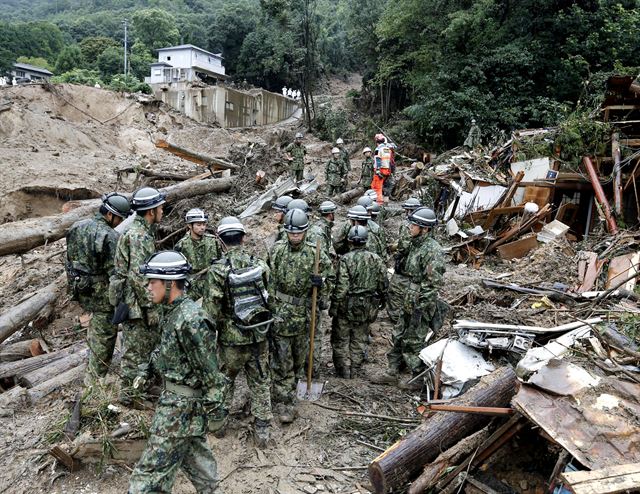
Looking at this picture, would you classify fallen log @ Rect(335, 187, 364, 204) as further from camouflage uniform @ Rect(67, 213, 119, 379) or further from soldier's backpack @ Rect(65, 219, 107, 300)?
soldier's backpack @ Rect(65, 219, 107, 300)

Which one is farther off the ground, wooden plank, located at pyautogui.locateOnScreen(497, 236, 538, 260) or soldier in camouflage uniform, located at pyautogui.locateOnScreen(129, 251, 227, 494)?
soldier in camouflage uniform, located at pyautogui.locateOnScreen(129, 251, 227, 494)

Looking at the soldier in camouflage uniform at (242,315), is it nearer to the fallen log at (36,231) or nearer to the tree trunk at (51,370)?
the tree trunk at (51,370)

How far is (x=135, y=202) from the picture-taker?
4.71 meters

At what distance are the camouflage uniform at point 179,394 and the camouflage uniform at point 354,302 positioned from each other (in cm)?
255

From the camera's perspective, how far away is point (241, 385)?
568 centimetres

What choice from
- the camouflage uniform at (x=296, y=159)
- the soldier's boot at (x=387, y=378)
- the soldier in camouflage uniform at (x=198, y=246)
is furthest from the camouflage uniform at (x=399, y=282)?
the camouflage uniform at (x=296, y=159)

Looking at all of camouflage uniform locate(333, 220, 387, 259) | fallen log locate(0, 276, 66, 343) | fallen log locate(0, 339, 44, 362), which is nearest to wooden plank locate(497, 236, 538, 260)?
camouflage uniform locate(333, 220, 387, 259)

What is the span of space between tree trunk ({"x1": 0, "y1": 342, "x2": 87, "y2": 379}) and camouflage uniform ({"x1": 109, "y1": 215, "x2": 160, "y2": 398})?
2.12 meters

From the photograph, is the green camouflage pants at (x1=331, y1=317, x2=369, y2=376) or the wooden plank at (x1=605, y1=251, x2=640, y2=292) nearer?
the green camouflage pants at (x1=331, y1=317, x2=369, y2=376)

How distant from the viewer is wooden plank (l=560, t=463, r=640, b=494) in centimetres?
256

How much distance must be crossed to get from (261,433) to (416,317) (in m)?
2.24

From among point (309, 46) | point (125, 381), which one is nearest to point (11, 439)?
point (125, 381)

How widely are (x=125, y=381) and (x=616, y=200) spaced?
31.1 ft

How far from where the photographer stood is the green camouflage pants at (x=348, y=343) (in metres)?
5.86
